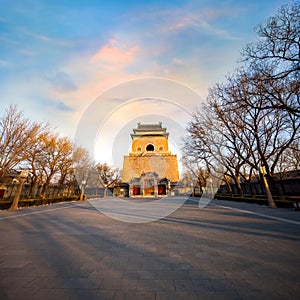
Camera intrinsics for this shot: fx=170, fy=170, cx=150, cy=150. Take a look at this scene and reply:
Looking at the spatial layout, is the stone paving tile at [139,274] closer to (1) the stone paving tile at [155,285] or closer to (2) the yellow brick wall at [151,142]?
(1) the stone paving tile at [155,285]

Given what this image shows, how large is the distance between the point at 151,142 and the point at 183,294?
167 ft

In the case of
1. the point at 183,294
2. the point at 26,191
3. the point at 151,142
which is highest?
the point at 151,142

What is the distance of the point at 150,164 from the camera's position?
48719mm

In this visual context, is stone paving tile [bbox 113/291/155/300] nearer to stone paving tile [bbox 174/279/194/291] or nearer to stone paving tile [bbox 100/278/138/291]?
stone paving tile [bbox 100/278/138/291]

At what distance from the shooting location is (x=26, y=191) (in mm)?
29812

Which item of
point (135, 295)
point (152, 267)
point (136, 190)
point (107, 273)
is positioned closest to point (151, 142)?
point (136, 190)

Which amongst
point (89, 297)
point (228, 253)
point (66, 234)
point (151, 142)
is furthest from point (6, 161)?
point (151, 142)

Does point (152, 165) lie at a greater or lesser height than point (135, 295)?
greater

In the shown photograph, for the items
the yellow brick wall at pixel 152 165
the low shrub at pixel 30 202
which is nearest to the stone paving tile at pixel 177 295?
the low shrub at pixel 30 202

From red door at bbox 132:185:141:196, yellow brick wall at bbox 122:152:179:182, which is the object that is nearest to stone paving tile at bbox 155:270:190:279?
red door at bbox 132:185:141:196

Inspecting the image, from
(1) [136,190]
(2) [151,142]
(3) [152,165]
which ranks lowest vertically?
(1) [136,190]

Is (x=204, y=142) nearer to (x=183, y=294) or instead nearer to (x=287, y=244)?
(x=287, y=244)

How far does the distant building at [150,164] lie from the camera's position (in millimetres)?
36875

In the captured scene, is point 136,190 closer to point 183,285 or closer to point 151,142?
point 151,142
